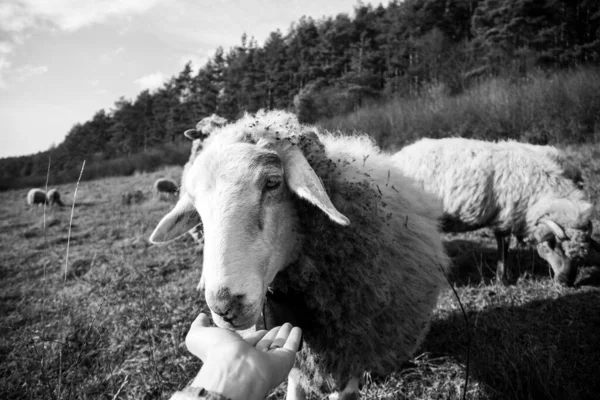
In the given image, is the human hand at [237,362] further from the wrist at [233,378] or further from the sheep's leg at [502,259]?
the sheep's leg at [502,259]

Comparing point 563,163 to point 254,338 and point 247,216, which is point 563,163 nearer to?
point 247,216

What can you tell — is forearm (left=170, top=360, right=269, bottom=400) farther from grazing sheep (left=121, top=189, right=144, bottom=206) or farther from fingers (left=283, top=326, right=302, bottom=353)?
grazing sheep (left=121, top=189, right=144, bottom=206)

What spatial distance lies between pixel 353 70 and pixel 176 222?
85.2ft

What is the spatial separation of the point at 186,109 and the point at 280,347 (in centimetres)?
3493

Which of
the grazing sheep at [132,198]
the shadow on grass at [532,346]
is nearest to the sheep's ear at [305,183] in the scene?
the shadow on grass at [532,346]

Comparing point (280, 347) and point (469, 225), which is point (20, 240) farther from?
point (469, 225)

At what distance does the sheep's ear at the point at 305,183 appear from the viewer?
135 centimetres

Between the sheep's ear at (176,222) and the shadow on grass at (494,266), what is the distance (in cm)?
277

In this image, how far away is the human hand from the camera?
2.38 ft

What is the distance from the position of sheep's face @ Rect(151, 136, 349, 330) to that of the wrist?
0.37 metres

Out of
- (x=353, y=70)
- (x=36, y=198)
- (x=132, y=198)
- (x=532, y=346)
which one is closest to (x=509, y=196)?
(x=532, y=346)

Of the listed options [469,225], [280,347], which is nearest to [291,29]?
[469,225]

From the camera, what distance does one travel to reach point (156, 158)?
20.4 metres

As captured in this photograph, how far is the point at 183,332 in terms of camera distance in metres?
2.82
